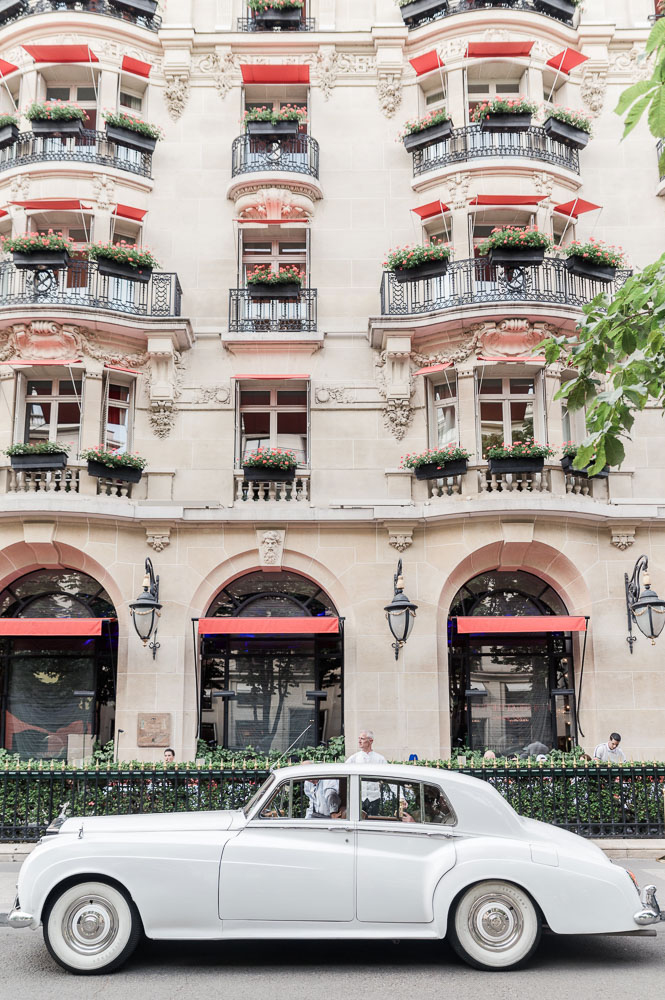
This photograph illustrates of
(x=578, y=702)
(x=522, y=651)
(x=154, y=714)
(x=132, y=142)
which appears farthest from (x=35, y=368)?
(x=578, y=702)

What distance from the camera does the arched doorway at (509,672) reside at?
59.6 ft

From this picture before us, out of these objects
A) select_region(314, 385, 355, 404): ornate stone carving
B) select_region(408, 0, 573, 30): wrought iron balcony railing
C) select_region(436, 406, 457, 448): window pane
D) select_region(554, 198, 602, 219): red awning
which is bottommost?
select_region(436, 406, 457, 448): window pane

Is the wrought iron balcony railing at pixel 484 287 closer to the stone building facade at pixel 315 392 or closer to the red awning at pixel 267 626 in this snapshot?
the stone building facade at pixel 315 392

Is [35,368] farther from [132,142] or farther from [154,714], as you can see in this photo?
[154,714]

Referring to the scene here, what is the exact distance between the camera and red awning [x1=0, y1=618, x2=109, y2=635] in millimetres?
16859

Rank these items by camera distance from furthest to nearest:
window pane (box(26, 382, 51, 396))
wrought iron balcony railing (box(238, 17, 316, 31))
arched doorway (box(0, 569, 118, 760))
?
1. wrought iron balcony railing (box(238, 17, 316, 31))
2. window pane (box(26, 382, 51, 396))
3. arched doorway (box(0, 569, 118, 760))

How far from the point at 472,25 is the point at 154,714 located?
16744mm

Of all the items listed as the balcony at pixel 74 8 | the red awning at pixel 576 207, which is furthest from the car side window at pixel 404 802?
the balcony at pixel 74 8

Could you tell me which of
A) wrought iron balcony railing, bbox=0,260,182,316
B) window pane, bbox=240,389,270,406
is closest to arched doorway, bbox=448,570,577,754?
window pane, bbox=240,389,270,406

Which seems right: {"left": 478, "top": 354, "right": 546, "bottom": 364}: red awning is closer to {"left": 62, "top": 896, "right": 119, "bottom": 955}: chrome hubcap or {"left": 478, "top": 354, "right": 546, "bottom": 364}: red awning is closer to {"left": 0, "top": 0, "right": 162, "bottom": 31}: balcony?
{"left": 0, "top": 0, "right": 162, "bottom": 31}: balcony

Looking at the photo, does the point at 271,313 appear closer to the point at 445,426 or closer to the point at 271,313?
the point at 271,313

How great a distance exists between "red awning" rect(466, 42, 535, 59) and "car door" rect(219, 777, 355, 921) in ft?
60.2

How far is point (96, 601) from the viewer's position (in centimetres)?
1881

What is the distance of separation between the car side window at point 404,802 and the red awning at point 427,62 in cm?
1751
